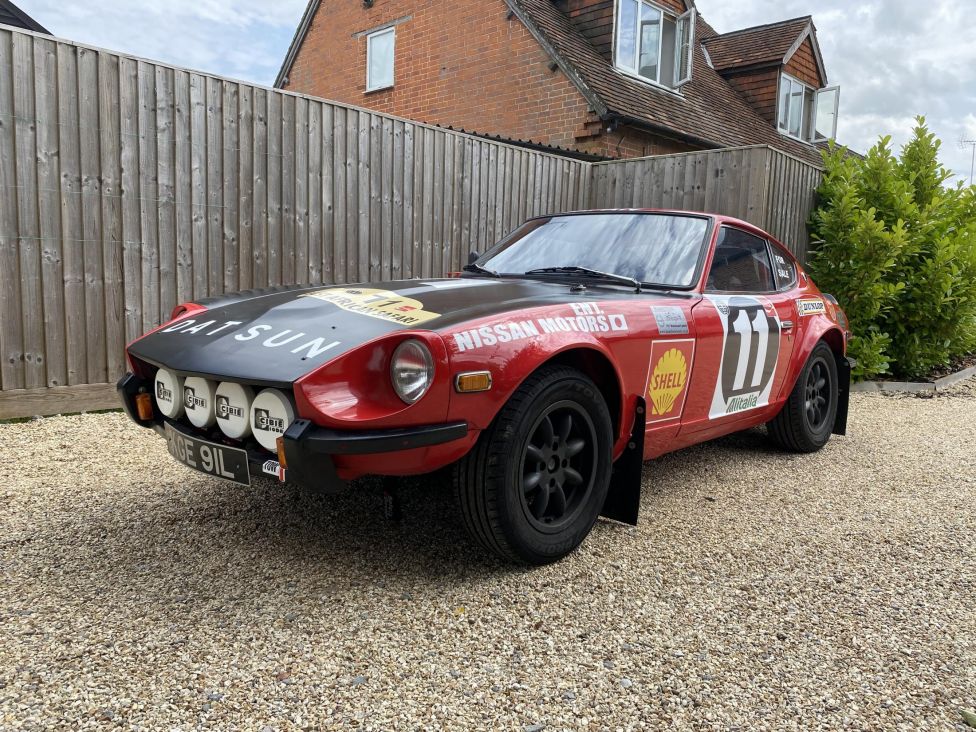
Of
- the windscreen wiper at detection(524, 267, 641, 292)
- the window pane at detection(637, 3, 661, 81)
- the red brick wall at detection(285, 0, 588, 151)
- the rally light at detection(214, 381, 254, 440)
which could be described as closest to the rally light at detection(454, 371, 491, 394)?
the rally light at detection(214, 381, 254, 440)

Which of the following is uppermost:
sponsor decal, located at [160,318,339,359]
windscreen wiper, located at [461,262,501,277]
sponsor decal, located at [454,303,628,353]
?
windscreen wiper, located at [461,262,501,277]

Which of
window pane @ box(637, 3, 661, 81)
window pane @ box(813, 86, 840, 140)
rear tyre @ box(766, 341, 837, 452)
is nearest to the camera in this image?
rear tyre @ box(766, 341, 837, 452)

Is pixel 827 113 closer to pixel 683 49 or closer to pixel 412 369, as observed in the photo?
pixel 683 49

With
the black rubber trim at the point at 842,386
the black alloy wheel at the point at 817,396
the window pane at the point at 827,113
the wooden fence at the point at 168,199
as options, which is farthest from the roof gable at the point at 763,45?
the black alloy wheel at the point at 817,396

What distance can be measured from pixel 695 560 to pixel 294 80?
17.2 metres

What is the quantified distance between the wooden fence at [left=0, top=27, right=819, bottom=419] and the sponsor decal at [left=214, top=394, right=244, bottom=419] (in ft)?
9.47

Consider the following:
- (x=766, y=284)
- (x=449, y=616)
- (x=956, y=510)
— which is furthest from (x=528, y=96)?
(x=449, y=616)

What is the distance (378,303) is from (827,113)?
61.9 ft

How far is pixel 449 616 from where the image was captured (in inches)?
91.0

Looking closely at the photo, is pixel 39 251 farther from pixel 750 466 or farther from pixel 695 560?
pixel 750 466

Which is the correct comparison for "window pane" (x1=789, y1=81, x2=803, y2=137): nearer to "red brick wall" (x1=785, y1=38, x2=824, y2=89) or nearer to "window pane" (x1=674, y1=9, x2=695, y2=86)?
"red brick wall" (x1=785, y1=38, x2=824, y2=89)

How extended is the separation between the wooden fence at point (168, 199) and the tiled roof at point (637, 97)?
15.9ft

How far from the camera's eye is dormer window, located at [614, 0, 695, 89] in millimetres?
12820

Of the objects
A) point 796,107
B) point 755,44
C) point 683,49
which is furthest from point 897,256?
point 755,44
